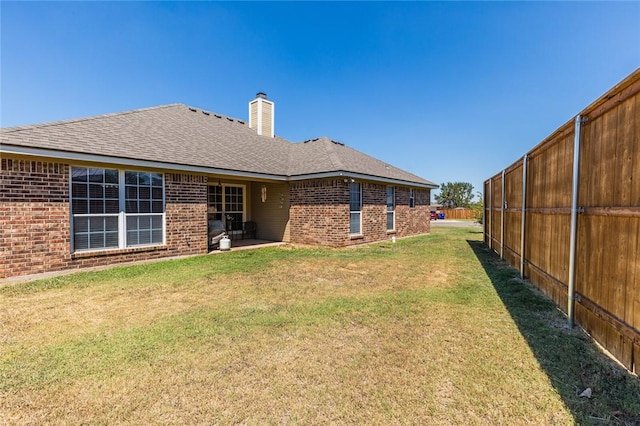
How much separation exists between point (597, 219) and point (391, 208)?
11512 mm

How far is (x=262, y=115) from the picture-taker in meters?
16.1

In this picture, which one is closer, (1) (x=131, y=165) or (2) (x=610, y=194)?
(2) (x=610, y=194)

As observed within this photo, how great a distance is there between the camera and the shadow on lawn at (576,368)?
2.21m

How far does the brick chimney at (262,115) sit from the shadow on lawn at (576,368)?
47.5 feet

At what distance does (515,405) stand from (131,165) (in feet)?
30.4

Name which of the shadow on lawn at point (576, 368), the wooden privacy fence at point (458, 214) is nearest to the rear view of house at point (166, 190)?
the shadow on lawn at point (576, 368)

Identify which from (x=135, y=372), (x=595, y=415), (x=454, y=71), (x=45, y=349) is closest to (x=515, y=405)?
(x=595, y=415)

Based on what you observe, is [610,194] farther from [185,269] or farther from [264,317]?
[185,269]

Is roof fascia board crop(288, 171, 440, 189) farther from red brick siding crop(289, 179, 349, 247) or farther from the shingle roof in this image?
red brick siding crop(289, 179, 349, 247)

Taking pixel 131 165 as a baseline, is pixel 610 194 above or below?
below

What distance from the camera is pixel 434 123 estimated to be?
1873cm

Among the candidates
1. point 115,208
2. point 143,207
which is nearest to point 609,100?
point 143,207

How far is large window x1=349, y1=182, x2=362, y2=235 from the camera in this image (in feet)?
39.7

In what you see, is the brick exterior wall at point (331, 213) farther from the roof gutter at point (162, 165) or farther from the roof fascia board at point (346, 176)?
the roof gutter at point (162, 165)
